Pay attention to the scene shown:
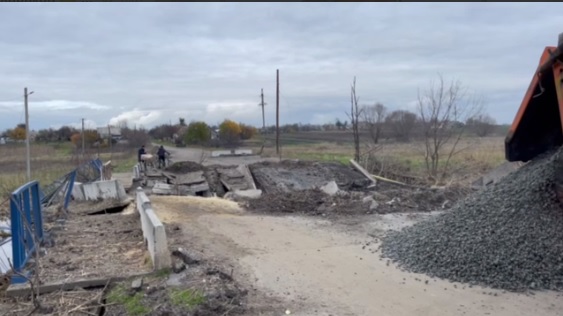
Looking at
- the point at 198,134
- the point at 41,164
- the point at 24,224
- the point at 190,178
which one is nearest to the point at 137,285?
the point at 24,224

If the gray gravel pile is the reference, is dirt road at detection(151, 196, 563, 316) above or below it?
below

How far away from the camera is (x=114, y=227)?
10.1 metres

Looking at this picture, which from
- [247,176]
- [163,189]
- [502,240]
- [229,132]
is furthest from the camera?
[229,132]

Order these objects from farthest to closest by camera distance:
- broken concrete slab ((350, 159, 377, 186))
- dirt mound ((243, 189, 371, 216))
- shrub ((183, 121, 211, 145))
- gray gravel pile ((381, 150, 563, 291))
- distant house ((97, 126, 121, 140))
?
1. shrub ((183, 121, 211, 145))
2. distant house ((97, 126, 121, 140))
3. broken concrete slab ((350, 159, 377, 186))
4. dirt mound ((243, 189, 371, 216))
5. gray gravel pile ((381, 150, 563, 291))

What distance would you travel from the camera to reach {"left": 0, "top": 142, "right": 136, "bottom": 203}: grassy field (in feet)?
62.4

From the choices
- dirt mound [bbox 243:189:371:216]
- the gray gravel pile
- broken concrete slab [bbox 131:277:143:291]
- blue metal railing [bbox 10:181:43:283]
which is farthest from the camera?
dirt mound [bbox 243:189:371:216]

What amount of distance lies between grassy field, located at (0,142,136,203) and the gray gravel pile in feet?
39.6

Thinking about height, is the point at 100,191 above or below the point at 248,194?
above

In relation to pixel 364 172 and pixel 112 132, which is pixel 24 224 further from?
pixel 112 132

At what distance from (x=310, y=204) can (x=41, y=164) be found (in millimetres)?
22365

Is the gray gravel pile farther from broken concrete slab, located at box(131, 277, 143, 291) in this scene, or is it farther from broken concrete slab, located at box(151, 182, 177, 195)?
broken concrete slab, located at box(151, 182, 177, 195)

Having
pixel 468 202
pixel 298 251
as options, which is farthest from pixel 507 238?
pixel 298 251

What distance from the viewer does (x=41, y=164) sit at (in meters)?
29.3

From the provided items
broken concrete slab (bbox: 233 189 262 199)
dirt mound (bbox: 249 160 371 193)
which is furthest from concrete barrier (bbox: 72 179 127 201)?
dirt mound (bbox: 249 160 371 193)
